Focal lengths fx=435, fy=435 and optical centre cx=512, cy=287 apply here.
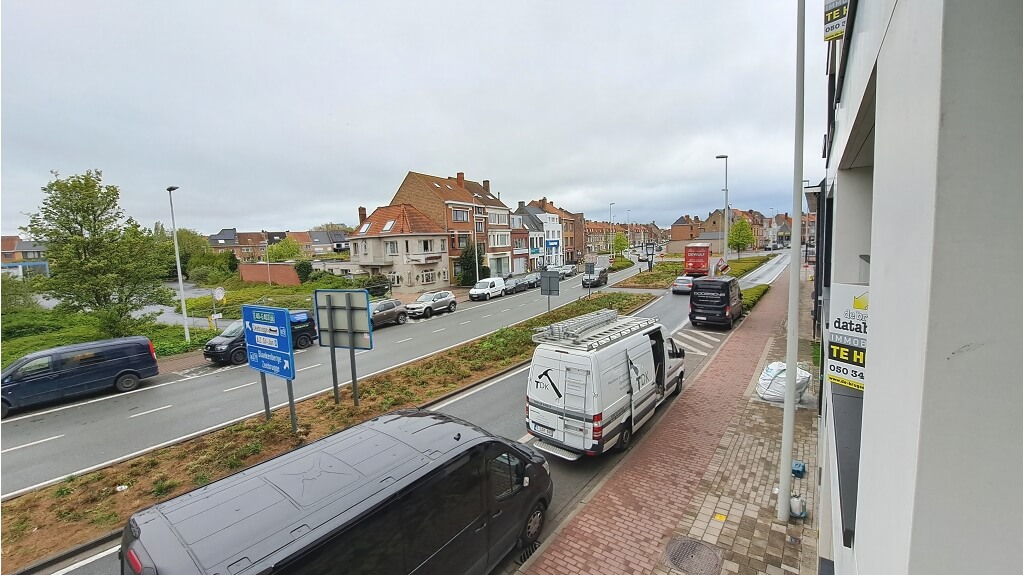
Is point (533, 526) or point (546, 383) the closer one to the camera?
point (533, 526)

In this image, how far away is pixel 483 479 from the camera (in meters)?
5.03

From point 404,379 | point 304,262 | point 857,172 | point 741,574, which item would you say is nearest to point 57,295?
point 404,379

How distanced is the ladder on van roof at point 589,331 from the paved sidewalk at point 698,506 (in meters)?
2.20

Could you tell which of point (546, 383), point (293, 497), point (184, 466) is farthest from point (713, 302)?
point (184, 466)

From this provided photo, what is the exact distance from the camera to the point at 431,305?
2539 cm

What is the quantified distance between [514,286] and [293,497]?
30.9 meters

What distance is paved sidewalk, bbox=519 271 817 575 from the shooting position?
214 inches

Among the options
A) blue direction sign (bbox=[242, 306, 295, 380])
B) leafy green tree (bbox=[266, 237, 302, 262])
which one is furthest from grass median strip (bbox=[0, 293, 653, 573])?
leafy green tree (bbox=[266, 237, 302, 262])

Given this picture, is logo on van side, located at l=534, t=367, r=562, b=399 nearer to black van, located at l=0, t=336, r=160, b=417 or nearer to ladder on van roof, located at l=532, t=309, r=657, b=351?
ladder on van roof, located at l=532, t=309, r=657, b=351

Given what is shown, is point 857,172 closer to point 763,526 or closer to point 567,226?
point 763,526

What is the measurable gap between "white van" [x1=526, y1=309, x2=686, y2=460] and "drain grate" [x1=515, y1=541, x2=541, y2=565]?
5.72 feet

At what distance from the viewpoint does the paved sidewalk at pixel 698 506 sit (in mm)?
5430

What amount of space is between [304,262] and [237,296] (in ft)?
25.7

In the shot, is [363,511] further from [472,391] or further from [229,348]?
A: [229,348]
